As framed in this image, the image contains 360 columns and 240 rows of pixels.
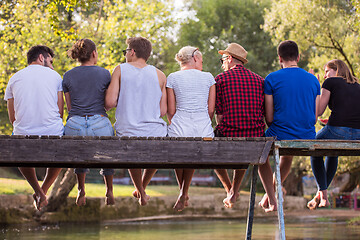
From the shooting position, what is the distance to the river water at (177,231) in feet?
57.3

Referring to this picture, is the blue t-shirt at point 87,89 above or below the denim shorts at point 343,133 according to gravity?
above

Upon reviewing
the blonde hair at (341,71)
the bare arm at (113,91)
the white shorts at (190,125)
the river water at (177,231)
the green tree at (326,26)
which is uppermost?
the green tree at (326,26)

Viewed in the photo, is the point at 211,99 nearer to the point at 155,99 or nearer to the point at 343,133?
the point at 155,99

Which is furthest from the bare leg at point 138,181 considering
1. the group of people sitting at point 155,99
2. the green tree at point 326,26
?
the green tree at point 326,26

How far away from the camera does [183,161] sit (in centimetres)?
592

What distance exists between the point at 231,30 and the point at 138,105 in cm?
2351

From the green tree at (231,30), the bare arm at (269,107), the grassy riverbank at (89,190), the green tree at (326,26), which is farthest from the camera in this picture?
the green tree at (231,30)

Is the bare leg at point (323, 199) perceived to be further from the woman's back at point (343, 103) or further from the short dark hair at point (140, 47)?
the short dark hair at point (140, 47)

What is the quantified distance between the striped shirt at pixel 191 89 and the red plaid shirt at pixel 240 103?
21cm

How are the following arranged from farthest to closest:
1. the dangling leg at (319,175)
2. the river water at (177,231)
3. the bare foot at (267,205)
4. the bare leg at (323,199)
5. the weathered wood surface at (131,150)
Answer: the river water at (177,231) < the dangling leg at (319,175) < the bare leg at (323,199) < the bare foot at (267,205) < the weathered wood surface at (131,150)

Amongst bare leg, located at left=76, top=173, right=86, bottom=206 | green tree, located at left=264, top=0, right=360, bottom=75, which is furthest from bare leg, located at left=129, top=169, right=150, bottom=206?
green tree, located at left=264, top=0, right=360, bottom=75

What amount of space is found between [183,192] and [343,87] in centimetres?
246

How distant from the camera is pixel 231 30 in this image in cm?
2952

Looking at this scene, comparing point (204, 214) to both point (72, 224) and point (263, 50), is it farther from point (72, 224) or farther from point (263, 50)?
point (263, 50)
